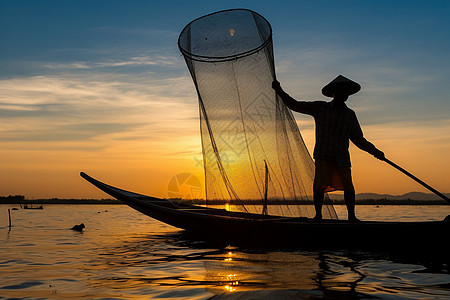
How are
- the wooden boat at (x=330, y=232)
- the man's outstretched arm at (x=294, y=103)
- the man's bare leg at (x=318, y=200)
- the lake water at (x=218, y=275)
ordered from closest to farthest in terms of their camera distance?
the lake water at (x=218, y=275) → the wooden boat at (x=330, y=232) → the man's outstretched arm at (x=294, y=103) → the man's bare leg at (x=318, y=200)

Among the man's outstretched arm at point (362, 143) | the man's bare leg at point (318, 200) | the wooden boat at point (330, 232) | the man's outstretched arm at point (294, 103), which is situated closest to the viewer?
the wooden boat at point (330, 232)

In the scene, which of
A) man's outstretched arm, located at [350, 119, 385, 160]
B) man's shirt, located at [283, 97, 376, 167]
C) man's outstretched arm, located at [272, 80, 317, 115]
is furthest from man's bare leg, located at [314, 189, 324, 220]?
man's outstretched arm, located at [272, 80, 317, 115]

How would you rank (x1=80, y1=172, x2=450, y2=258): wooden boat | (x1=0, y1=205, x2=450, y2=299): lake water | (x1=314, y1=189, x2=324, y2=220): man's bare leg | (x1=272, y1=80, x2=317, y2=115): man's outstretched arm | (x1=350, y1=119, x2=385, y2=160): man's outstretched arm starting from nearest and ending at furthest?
1. (x1=0, y1=205, x2=450, y2=299): lake water
2. (x1=80, y1=172, x2=450, y2=258): wooden boat
3. (x1=272, y1=80, x2=317, y2=115): man's outstretched arm
4. (x1=314, y1=189, x2=324, y2=220): man's bare leg
5. (x1=350, y1=119, x2=385, y2=160): man's outstretched arm

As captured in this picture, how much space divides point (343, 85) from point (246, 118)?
5.05 ft

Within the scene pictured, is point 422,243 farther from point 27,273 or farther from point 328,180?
point 27,273

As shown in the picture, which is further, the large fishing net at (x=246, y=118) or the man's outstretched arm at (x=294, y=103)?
the large fishing net at (x=246, y=118)

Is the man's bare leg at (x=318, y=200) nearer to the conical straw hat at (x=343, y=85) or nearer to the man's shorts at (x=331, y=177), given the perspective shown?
the man's shorts at (x=331, y=177)

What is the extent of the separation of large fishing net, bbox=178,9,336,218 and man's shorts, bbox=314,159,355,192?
0.91 feet

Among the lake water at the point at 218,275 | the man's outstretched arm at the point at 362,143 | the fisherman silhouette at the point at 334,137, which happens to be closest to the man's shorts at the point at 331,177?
the fisherman silhouette at the point at 334,137

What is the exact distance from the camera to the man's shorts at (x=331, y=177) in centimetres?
605

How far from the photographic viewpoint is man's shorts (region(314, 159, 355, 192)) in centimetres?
605

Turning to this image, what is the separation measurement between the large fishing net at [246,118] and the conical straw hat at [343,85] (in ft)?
2.42

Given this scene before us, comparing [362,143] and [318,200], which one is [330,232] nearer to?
[318,200]

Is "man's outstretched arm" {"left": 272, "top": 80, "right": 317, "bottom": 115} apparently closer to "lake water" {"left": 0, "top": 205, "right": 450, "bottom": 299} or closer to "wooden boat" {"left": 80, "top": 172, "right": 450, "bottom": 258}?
"wooden boat" {"left": 80, "top": 172, "right": 450, "bottom": 258}
